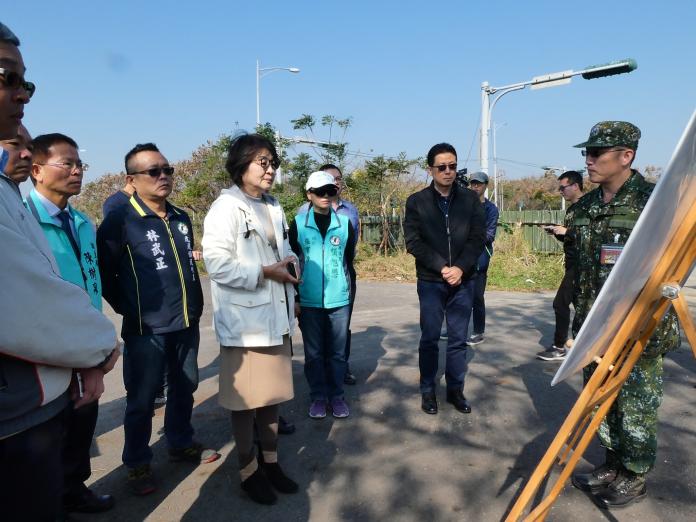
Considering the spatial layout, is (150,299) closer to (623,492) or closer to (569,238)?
(623,492)

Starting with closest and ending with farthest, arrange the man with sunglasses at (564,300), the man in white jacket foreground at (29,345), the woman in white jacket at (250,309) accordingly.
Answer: the man in white jacket foreground at (29,345) < the woman in white jacket at (250,309) < the man with sunglasses at (564,300)

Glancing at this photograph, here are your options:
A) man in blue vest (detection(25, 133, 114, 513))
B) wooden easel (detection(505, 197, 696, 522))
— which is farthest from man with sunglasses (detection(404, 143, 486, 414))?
man in blue vest (detection(25, 133, 114, 513))

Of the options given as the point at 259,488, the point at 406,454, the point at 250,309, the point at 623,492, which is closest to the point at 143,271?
the point at 250,309

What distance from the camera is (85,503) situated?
8.86ft

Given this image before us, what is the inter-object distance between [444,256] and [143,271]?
2.20 meters

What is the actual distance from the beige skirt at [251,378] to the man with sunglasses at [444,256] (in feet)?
4.86

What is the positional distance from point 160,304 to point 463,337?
2.31 meters

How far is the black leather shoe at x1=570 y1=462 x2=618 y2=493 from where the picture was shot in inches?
106

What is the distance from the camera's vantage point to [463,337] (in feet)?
13.0

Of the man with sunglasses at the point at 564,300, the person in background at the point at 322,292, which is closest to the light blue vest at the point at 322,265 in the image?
the person in background at the point at 322,292

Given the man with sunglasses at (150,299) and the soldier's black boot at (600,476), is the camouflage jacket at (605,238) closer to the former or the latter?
the soldier's black boot at (600,476)

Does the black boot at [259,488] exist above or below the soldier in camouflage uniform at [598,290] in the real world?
below

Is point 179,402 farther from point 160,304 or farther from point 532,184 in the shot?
point 532,184

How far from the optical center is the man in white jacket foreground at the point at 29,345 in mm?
1234
